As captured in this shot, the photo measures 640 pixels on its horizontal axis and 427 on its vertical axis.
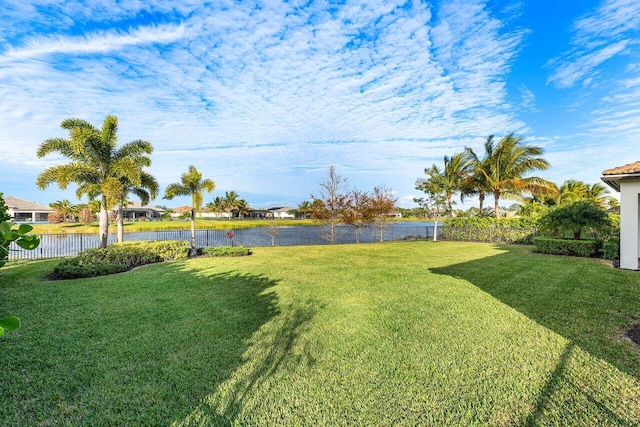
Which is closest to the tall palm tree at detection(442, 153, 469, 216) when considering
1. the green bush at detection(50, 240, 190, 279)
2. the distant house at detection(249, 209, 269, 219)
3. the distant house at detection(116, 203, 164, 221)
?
the green bush at detection(50, 240, 190, 279)

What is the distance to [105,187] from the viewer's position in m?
10.7

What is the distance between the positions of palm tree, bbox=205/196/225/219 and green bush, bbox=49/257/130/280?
62311 millimetres

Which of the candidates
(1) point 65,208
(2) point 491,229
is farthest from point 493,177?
(1) point 65,208

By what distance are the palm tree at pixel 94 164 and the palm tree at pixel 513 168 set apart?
862 inches

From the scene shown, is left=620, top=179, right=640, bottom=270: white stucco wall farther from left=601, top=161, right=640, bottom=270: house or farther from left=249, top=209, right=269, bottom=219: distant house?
left=249, top=209, right=269, bottom=219: distant house

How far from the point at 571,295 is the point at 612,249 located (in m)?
6.59

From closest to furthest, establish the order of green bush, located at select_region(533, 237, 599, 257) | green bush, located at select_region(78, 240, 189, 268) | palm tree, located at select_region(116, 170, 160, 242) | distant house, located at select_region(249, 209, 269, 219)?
green bush, located at select_region(78, 240, 189, 268) → green bush, located at select_region(533, 237, 599, 257) → palm tree, located at select_region(116, 170, 160, 242) → distant house, located at select_region(249, 209, 269, 219)

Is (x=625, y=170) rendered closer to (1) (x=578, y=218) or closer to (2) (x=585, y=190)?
(1) (x=578, y=218)

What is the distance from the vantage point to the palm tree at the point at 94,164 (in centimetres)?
1071

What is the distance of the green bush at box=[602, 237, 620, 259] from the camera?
10.1 m

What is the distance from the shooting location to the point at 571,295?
5.91 metres

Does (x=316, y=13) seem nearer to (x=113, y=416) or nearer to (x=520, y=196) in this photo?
(x=113, y=416)

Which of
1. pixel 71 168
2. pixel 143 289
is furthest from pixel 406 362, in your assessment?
pixel 71 168

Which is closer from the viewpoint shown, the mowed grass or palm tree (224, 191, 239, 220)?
the mowed grass
